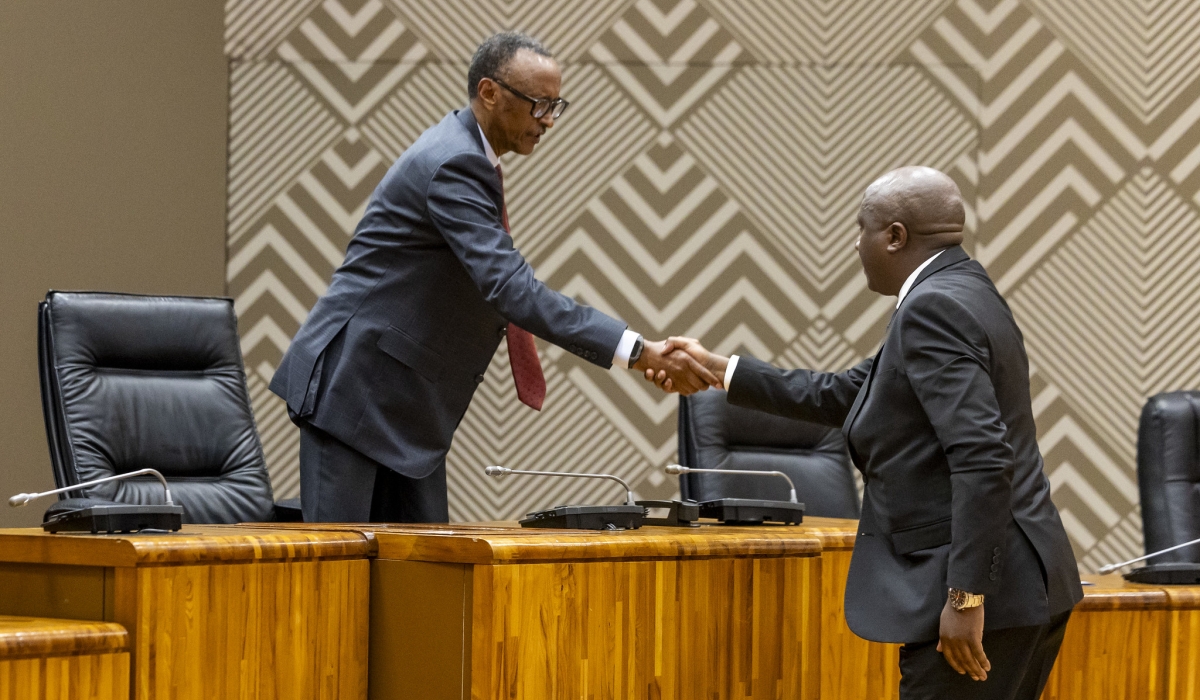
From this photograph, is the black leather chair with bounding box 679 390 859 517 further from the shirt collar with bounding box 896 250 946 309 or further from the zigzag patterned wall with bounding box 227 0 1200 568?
the shirt collar with bounding box 896 250 946 309

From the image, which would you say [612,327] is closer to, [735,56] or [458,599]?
[458,599]

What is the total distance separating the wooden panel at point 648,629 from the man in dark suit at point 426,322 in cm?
67

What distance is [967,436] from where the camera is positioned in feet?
5.24

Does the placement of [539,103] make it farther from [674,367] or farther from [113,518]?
[113,518]

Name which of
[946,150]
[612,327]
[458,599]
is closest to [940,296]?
[458,599]

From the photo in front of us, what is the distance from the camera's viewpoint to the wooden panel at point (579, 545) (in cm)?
164

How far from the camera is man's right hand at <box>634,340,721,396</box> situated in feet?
8.46

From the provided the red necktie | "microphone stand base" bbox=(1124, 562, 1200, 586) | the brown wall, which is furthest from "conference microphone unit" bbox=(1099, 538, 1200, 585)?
the brown wall

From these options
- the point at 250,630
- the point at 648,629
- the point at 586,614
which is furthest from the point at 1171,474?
the point at 250,630

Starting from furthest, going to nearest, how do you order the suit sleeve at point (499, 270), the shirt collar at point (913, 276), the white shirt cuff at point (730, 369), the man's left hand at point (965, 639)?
the suit sleeve at point (499, 270)
the white shirt cuff at point (730, 369)
the shirt collar at point (913, 276)
the man's left hand at point (965, 639)

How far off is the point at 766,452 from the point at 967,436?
1.77 metres

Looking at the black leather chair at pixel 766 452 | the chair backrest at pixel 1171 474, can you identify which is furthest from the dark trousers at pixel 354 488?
the chair backrest at pixel 1171 474

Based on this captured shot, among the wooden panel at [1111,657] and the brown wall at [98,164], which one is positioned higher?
the brown wall at [98,164]

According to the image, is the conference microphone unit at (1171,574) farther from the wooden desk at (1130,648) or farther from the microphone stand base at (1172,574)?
the wooden desk at (1130,648)
